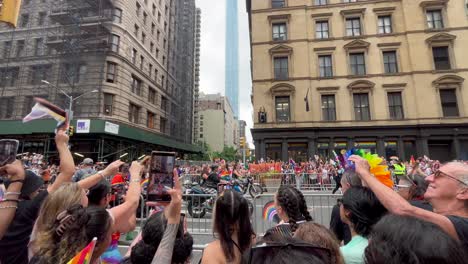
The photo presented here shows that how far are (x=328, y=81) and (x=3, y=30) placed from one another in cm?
4174

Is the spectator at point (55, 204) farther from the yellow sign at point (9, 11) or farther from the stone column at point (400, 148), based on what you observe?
the stone column at point (400, 148)

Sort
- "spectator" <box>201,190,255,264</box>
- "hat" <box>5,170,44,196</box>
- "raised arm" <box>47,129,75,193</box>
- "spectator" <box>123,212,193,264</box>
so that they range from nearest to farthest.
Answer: "spectator" <box>123,212,193,264</box>
"spectator" <box>201,190,255,264</box>
"hat" <box>5,170,44,196</box>
"raised arm" <box>47,129,75,193</box>

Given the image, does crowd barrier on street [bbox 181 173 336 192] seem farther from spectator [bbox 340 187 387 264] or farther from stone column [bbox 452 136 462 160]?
stone column [bbox 452 136 462 160]

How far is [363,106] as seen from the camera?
86.0 feet

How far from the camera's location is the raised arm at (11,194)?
219cm

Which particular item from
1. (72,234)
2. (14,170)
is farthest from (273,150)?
(72,234)

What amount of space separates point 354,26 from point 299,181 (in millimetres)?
21422

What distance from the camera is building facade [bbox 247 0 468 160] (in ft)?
81.9

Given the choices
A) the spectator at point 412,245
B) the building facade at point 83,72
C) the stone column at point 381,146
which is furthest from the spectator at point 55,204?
the stone column at point 381,146

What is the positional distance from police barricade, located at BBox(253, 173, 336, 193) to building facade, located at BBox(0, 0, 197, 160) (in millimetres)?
14807

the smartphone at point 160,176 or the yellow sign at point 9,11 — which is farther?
the yellow sign at point 9,11

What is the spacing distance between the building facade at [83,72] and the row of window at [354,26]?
63.6 feet

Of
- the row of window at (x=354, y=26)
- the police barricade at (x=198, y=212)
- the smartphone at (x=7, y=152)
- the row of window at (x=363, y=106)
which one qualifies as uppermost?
the row of window at (x=354, y=26)

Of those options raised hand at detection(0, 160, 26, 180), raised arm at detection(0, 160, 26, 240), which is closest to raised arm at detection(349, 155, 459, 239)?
raised arm at detection(0, 160, 26, 240)
